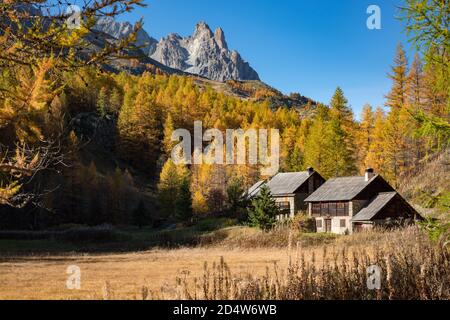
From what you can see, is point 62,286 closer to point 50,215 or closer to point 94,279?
point 94,279

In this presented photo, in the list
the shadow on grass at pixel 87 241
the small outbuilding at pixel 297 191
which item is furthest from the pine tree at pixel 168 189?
the small outbuilding at pixel 297 191

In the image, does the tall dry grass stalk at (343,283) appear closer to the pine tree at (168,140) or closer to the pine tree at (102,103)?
the pine tree at (168,140)

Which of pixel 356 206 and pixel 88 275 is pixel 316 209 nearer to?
pixel 356 206

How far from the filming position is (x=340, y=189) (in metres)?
51.2

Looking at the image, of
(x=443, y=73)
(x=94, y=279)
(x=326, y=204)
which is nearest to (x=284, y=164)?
(x=326, y=204)

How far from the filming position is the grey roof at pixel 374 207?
45156 mm

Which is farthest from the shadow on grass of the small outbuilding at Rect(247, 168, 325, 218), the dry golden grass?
the small outbuilding at Rect(247, 168, 325, 218)

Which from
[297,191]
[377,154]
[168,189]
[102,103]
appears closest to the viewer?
[297,191]

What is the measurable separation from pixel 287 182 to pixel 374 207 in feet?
49.9

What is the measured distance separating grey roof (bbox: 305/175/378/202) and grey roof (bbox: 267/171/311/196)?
11.7 feet

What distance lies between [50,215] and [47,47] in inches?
2494

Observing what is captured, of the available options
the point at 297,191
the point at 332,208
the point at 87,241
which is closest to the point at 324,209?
the point at 332,208

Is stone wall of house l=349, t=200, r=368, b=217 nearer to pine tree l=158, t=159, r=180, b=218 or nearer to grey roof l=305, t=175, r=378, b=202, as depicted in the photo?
grey roof l=305, t=175, r=378, b=202

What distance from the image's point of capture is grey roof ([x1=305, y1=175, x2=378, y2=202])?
160ft
